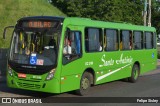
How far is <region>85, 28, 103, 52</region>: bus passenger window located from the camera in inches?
524

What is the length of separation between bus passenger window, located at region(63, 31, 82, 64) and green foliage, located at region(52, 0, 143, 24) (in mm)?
21696

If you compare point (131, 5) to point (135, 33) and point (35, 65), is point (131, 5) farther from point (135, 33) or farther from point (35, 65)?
point (35, 65)

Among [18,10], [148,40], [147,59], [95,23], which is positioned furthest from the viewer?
[18,10]

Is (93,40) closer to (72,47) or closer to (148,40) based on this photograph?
(72,47)

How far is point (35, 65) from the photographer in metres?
11.8

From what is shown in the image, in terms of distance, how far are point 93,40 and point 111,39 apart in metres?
1.64

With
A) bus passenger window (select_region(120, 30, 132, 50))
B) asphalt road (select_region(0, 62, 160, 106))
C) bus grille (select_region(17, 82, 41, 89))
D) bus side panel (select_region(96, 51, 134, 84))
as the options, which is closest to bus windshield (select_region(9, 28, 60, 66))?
bus grille (select_region(17, 82, 41, 89))

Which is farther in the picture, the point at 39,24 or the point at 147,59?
the point at 147,59

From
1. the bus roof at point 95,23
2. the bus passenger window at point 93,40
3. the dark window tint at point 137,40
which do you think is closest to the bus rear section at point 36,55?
the bus roof at point 95,23

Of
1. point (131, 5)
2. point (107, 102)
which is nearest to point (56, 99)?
point (107, 102)

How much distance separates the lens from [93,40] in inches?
541

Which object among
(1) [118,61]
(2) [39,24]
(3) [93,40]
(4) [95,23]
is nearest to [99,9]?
(1) [118,61]

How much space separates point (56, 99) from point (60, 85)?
2.19 feet

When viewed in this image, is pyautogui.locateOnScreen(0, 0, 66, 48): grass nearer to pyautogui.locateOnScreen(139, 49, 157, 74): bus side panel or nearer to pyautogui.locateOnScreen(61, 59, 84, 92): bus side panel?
pyautogui.locateOnScreen(139, 49, 157, 74): bus side panel
